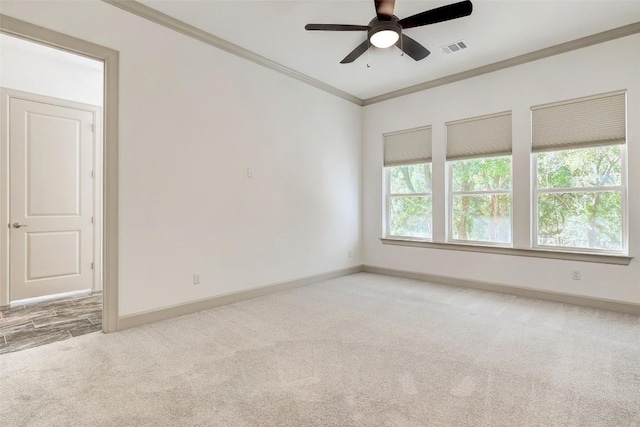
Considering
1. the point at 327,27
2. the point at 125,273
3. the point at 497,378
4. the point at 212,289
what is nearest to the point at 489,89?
the point at 327,27

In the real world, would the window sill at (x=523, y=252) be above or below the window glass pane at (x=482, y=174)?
below

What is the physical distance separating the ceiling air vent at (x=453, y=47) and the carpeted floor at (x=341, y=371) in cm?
317

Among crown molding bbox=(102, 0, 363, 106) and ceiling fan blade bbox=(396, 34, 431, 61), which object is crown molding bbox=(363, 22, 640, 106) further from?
ceiling fan blade bbox=(396, 34, 431, 61)

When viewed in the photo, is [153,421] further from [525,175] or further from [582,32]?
[582,32]

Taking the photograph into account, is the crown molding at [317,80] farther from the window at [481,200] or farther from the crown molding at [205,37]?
the window at [481,200]

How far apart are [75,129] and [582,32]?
6.47 m

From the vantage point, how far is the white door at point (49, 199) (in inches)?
157

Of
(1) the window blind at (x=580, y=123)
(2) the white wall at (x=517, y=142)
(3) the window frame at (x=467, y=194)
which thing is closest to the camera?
(2) the white wall at (x=517, y=142)

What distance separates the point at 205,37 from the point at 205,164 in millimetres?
1447

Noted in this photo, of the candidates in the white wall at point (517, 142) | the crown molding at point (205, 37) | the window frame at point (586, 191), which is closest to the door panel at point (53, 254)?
the crown molding at point (205, 37)

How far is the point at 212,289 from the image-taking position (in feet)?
12.5

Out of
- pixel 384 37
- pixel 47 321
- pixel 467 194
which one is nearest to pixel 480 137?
pixel 467 194

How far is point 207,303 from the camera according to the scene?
3.73 meters

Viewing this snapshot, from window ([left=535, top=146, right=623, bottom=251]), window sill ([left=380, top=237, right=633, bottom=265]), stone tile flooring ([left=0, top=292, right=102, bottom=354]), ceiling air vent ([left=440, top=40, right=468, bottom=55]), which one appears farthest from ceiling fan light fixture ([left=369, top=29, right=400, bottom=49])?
stone tile flooring ([left=0, top=292, right=102, bottom=354])
